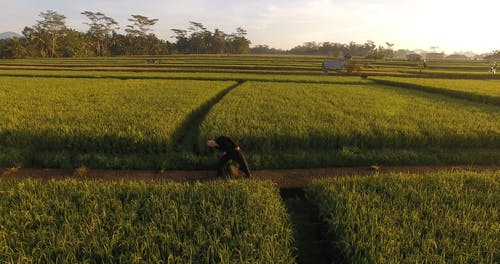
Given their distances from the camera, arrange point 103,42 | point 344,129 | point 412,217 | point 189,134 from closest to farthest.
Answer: point 412,217
point 344,129
point 189,134
point 103,42

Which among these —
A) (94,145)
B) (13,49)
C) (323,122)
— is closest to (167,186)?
(94,145)

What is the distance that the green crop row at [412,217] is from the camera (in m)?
2.74

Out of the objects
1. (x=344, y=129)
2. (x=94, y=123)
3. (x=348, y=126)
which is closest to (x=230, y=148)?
(x=344, y=129)

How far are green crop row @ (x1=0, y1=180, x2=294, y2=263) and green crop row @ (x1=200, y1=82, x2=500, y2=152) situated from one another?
9.30 feet

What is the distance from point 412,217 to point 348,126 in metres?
4.30

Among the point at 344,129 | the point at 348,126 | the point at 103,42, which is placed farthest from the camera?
the point at 103,42

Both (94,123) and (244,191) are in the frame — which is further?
(94,123)

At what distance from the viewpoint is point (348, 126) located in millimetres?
7426

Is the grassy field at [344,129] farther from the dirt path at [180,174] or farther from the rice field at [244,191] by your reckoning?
the dirt path at [180,174]

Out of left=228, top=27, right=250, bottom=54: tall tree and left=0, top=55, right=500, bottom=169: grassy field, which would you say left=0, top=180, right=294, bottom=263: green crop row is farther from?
left=228, top=27, right=250, bottom=54: tall tree

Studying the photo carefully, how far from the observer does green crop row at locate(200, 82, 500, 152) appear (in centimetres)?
679

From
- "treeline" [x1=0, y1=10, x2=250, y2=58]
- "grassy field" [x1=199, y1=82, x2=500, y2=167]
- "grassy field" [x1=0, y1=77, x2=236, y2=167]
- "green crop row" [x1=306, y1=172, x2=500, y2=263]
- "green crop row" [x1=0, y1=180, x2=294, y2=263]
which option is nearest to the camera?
"green crop row" [x1=0, y1=180, x2=294, y2=263]

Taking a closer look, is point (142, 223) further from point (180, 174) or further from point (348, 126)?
point (348, 126)

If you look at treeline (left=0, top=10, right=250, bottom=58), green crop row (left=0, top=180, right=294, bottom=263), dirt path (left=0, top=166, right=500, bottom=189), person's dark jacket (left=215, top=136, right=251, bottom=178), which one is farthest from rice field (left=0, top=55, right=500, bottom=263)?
treeline (left=0, top=10, right=250, bottom=58)
